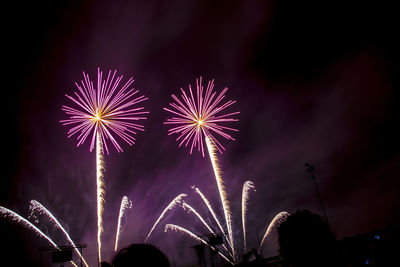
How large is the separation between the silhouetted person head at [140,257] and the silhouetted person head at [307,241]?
4.27ft

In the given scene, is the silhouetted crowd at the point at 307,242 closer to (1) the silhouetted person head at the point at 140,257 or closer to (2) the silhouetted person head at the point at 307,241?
(2) the silhouetted person head at the point at 307,241

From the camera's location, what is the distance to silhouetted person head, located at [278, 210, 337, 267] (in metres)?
2.53

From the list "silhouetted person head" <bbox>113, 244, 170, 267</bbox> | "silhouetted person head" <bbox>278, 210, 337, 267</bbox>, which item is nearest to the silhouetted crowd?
"silhouetted person head" <bbox>278, 210, 337, 267</bbox>

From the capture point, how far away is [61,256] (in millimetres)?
39031

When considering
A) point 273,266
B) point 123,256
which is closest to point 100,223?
point 273,266

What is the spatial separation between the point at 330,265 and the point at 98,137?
24239mm

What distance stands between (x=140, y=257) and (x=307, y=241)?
1.64 m

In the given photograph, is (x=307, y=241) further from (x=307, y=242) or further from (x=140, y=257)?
(x=140, y=257)

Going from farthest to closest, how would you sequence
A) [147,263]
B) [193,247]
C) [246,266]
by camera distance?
[193,247]
[246,266]
[147,263]

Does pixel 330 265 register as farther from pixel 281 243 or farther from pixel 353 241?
pixel 353 241

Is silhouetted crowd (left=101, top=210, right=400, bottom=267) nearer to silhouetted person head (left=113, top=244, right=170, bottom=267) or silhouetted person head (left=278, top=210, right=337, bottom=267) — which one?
silhouetted person head (left=278, top=210, right=337, bottom=267)

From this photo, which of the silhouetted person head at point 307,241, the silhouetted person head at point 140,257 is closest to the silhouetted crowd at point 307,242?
the silhouetted person head at point 307,241

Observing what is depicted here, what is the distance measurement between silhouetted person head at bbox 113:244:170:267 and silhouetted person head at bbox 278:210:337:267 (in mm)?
1302

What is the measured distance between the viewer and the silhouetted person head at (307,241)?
8.29 feet
